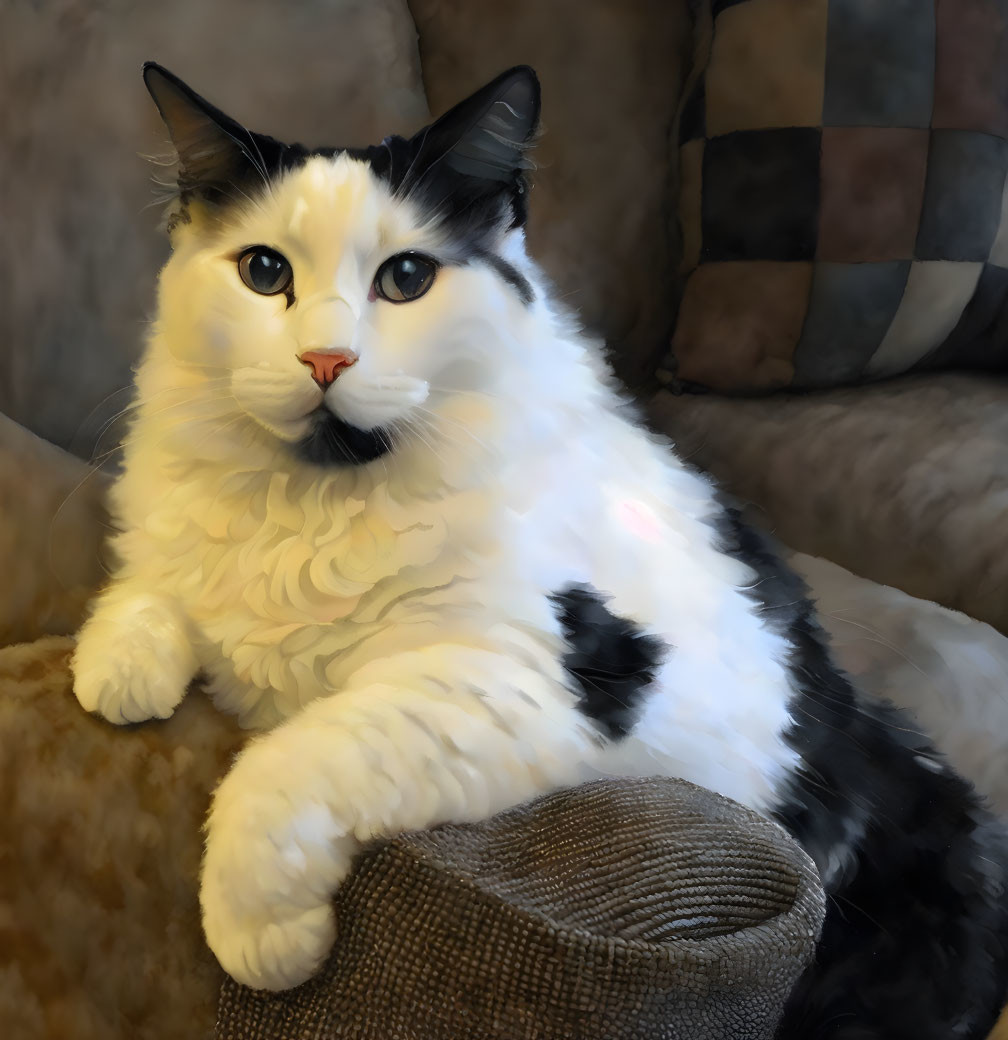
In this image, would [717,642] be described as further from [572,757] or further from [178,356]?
[178,356]

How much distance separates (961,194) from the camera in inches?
44.8

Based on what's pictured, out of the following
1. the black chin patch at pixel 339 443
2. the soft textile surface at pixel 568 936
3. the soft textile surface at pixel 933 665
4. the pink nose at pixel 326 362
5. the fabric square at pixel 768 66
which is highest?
the fabric square at pixel 768 66

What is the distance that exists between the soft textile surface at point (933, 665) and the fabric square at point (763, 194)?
0.44 m

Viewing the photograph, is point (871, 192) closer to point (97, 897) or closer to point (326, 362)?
point (326, 362)

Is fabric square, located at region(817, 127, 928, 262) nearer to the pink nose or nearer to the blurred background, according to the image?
the blurred background

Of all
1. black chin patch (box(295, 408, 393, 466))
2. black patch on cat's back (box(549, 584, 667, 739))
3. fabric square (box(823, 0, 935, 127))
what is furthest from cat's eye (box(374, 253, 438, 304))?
fabric square (box(823, 0, 935, 127))

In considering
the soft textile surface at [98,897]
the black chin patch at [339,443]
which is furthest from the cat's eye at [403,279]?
the soft textile surface at [98,897]

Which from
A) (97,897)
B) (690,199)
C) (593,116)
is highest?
(593,116)

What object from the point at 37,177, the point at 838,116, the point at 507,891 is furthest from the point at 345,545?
the point at 838,116

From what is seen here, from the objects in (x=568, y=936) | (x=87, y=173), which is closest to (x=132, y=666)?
(x=568, y=936)

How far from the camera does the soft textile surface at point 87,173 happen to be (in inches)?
36.9

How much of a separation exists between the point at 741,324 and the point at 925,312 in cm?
25

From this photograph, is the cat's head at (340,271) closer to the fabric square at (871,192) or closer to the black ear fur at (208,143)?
the black ear fur at (208,143)

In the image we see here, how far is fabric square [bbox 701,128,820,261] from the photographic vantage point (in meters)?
1.13
